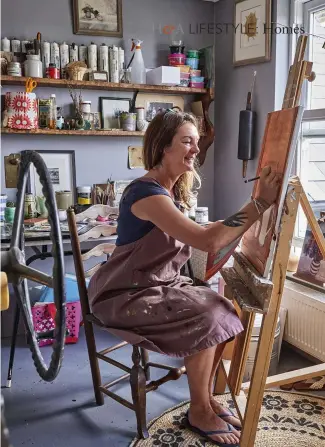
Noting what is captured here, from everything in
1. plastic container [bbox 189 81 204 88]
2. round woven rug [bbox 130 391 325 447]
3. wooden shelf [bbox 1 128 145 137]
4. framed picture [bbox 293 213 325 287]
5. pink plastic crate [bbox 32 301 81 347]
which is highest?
plastic container [bbox 189 81 204 88]

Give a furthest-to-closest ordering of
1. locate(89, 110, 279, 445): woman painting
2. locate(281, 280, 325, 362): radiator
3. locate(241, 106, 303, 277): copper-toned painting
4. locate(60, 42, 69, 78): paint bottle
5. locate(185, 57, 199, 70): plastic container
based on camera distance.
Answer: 1. locate(185, 57, 199, 70): plastic container
2. locate(60, 42, 69, 78): paint bottle
3. locate(281, 280, 325, 362): radiator
4. locate(89, 110, 279, 445): woman painting
5. locate(241, 106, 303, 277): copper-toned painting

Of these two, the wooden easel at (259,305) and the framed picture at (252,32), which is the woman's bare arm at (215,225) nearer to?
the wooden easel at (259,305)

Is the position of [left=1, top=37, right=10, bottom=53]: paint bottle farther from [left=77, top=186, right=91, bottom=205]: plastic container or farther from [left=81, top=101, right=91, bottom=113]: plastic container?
[left=77, top=186, right=91, bottom=205]: plastic container

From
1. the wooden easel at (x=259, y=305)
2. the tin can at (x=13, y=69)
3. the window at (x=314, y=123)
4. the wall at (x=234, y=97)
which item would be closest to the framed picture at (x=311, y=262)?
the window at (x=314, y=123)

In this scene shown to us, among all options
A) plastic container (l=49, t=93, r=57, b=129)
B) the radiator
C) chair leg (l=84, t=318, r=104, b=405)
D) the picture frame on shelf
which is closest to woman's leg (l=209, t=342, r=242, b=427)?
chair leg (l=84, t=318, r=104, b=405)

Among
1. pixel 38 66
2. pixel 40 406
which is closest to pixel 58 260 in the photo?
pixel 40 406

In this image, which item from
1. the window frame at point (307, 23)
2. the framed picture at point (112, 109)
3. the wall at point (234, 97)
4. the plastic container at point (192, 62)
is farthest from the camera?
the plastic container at point (192, 62)

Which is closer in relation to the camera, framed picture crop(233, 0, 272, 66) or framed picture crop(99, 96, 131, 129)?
framed picture crop(233, 0, 272, 66)

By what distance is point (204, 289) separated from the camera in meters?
1.95

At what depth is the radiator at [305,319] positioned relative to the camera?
99.7 inches

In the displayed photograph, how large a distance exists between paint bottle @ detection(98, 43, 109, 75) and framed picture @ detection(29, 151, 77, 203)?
58 cm

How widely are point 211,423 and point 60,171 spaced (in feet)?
6.29

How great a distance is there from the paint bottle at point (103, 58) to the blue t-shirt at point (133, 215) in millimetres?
1581

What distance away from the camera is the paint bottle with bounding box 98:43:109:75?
3168 mm
